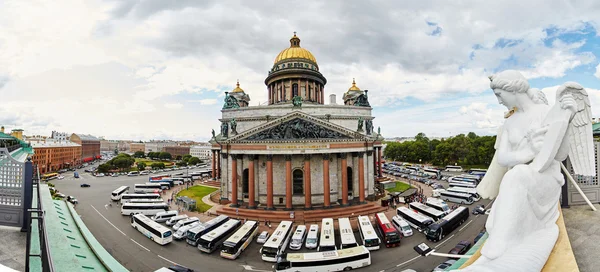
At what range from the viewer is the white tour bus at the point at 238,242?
53.7 feet

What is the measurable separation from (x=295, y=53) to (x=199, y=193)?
991 inches

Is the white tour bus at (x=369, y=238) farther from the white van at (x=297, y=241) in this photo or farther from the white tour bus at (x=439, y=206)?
the white tour bus at (x=439, y=206)

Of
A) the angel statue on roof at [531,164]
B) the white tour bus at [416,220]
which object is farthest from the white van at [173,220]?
the angel statue on roof at [531,164]

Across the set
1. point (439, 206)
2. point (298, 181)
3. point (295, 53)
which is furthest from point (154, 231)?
point (295, 53)

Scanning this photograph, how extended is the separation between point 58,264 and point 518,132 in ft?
35.8

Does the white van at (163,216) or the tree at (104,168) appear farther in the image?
the tree at (104,168)

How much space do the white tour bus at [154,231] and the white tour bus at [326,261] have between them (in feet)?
30.4

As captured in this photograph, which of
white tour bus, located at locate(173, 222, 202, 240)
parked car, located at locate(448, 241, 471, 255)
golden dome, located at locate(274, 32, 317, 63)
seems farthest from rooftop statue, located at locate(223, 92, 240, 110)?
parked car, located at locate(448, 241, 471, 255)

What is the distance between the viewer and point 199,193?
35844mm

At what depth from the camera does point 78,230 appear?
10688mm

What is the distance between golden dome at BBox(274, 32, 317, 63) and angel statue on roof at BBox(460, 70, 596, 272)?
3673 cm

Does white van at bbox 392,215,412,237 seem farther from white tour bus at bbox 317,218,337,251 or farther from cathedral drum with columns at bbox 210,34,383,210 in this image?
cathedral drum with columns at bbox 210,34,383,210

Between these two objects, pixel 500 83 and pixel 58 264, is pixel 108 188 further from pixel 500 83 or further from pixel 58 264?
pixel 500 83

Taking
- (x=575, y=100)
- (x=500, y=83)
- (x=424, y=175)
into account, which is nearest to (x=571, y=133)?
(x=575, y=100)
